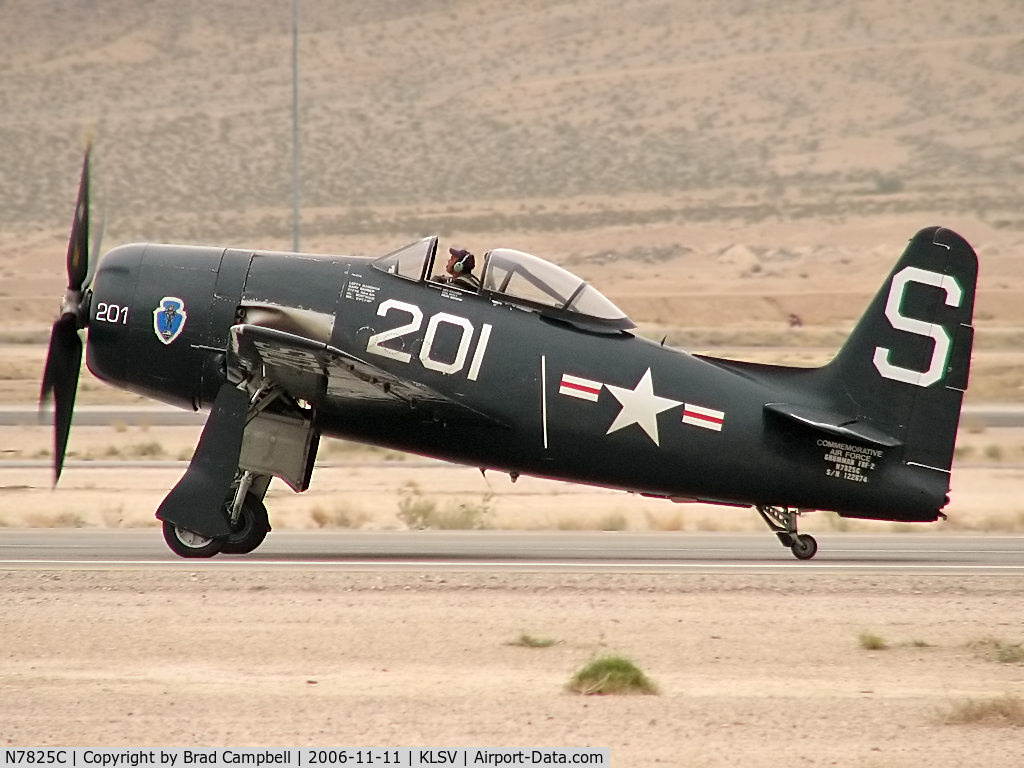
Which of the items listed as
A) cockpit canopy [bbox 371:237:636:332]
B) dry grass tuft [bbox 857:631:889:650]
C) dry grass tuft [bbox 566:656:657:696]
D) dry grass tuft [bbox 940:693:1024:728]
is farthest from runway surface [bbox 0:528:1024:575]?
dry grass tuft [bbox 940:693:1024:728]

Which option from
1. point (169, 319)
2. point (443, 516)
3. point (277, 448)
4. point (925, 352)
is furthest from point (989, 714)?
point (443, 516)

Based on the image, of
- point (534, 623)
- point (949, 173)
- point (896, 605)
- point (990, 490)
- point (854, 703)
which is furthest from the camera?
point (949, 173)

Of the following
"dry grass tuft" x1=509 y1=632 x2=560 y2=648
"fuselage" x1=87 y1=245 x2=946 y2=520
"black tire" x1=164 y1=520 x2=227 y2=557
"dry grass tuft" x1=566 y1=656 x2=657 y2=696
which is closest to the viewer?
"dry grass tuft" x1=566 y1=656 x2=657 y2=696

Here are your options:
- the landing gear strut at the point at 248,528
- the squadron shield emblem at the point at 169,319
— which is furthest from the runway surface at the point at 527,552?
the squadron shield emblem at the point at 169,319

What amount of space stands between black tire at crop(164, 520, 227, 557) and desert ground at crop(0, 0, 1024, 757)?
1.36 feet

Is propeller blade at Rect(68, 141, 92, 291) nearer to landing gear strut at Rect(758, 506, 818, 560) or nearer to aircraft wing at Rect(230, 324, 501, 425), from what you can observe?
aircraft wing at Rect(230, 324, 501, 425)

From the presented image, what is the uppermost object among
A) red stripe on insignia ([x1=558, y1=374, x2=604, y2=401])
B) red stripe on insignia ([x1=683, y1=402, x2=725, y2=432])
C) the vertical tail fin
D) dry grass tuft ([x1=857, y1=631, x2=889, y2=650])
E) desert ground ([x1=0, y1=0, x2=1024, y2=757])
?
the vertical tail fin

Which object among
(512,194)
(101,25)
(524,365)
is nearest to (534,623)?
(524,365)

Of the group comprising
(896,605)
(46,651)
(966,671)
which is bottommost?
(46,651)

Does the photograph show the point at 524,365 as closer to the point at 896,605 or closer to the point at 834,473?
the point at 834,473

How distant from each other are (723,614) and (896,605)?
1.72 metres

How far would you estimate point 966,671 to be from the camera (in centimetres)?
1080

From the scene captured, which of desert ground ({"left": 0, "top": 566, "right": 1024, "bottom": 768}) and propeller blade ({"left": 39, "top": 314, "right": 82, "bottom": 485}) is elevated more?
desert ground ({"left": 0, "top": 566, "right": 1024, "bottom": 768})

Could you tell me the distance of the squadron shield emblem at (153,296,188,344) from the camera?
14.3m
